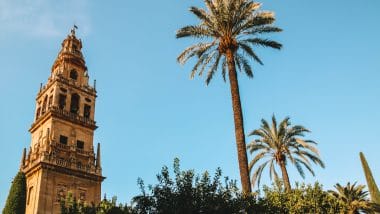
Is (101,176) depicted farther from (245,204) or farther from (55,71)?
(245,204)

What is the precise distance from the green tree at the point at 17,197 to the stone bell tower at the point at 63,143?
52.7 inches

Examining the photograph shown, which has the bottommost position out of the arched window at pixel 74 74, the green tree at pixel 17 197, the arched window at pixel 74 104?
the green tree at pixel 17 197

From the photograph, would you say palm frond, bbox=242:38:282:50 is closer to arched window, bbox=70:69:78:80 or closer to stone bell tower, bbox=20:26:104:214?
stone bell tower, bbox=20:26:104:214

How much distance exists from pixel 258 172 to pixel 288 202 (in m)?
16.1

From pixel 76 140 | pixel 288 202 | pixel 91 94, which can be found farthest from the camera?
pixel 91 94

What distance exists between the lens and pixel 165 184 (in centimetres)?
1783

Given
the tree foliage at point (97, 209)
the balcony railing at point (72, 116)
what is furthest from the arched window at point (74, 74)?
the tree foliage at point (97, 209)

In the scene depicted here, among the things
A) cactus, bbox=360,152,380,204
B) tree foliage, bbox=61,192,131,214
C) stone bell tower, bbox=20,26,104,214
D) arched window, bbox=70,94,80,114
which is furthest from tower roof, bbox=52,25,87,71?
cactus, bbox=360,152,380,204

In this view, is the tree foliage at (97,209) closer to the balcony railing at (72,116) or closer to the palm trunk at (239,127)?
the palm trunk at (239,127)

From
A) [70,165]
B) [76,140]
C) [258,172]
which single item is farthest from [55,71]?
[258,172]

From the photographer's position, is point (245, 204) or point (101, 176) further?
point (101, 176)

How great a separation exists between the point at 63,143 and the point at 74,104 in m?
5.87

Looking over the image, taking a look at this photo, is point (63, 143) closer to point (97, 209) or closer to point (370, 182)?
point (97, 209)

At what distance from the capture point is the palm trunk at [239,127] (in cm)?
1961
